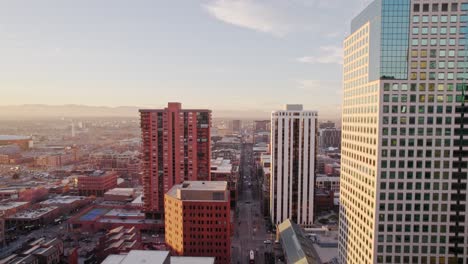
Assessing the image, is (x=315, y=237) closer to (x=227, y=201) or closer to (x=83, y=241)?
(x=227, y=201)

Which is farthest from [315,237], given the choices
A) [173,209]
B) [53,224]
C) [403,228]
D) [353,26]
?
[53,224]

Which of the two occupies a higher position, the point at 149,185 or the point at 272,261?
the point at 149,185

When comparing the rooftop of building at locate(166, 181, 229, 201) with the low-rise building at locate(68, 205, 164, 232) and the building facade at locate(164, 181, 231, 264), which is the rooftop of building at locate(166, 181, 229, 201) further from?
the low-rise building at locate(68, 205, 164, 232)

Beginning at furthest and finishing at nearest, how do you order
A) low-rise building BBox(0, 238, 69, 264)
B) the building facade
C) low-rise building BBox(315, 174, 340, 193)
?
low-rise building BBox(315, 174, 340, 193), the building facade, low-rise building BBox(0, 238, 69, 264)

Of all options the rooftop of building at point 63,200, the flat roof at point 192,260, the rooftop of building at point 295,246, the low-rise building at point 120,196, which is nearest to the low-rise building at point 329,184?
the rooftop of building at point 295,246

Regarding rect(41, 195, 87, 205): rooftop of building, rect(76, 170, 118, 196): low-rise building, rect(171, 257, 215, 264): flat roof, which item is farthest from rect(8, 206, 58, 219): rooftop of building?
rect(171, 257, 215, 264): flat roof

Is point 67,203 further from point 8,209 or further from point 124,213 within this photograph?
point 124,213

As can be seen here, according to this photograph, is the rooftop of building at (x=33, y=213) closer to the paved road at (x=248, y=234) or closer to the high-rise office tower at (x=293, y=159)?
the paved road at (x=248, y=234)
